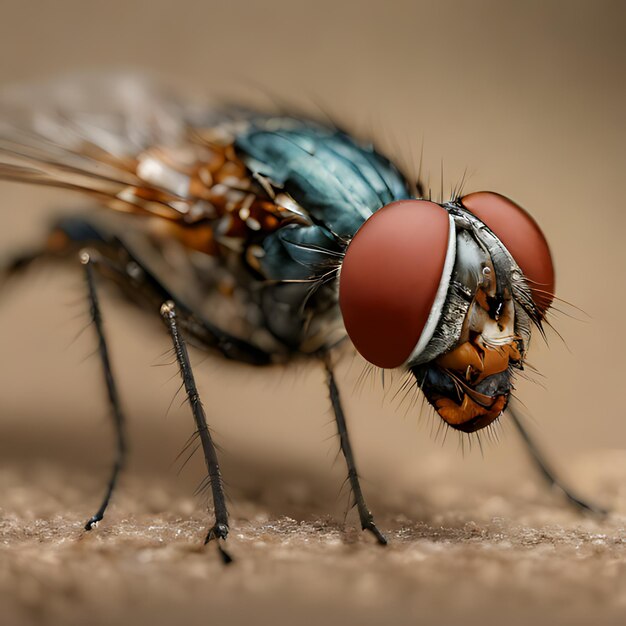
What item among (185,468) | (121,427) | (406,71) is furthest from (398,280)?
(406,71)

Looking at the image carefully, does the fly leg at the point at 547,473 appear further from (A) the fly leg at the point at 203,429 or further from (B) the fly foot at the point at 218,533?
(B) the fly foot at the point at 218,533

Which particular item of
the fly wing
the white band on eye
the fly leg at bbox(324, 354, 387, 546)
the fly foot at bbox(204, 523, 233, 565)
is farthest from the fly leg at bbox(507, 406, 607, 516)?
the fly wing

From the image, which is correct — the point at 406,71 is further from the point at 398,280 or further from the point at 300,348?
the point at 398,280

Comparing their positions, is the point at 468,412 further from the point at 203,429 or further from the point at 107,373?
the point at 107,373

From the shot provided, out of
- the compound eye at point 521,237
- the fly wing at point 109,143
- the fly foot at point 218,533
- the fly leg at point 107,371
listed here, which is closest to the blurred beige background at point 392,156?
the fly leg at point 107,371

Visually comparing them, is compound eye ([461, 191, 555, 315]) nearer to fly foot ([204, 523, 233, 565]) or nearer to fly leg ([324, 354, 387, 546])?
fly leg ([324, 354, 387, 546])

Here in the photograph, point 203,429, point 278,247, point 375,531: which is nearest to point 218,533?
point 203,429

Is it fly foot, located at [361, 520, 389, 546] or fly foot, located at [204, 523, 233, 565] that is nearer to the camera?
fly foot, located at [204, 523, 233, 565]
